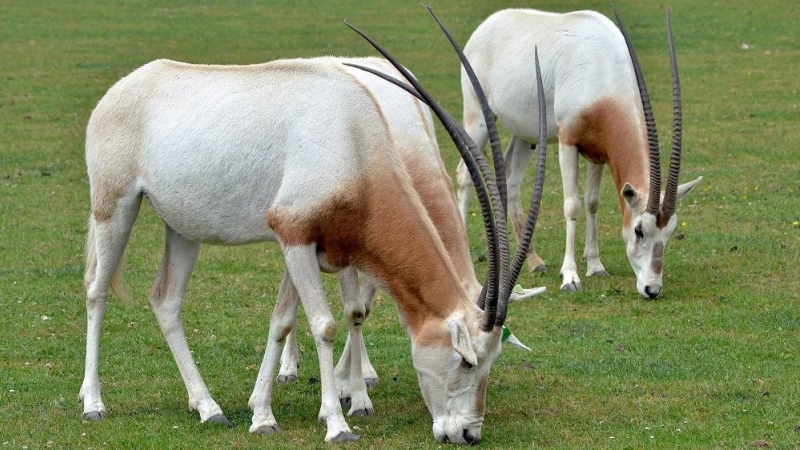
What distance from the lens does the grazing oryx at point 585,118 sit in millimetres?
10609

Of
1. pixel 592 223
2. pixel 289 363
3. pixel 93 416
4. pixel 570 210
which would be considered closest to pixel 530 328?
pixel 289 363

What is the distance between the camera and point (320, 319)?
7156 millimetres

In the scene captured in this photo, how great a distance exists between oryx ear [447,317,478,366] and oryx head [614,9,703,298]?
Answer: 4121mm

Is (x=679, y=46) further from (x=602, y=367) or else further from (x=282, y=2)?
(x=602, y=367)

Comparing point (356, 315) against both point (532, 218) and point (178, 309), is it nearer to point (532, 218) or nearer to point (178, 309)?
point (178, 309)

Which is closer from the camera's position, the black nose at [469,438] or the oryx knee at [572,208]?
the black nose at [469,438]

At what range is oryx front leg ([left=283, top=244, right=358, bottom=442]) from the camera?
23.2 ft

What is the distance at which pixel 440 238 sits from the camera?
23.3 ft

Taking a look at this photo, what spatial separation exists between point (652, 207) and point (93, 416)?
196 inches

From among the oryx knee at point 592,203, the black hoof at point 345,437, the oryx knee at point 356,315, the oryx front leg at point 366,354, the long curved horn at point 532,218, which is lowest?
the oryx knee at point 592,203

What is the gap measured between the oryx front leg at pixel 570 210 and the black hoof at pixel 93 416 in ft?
15.3

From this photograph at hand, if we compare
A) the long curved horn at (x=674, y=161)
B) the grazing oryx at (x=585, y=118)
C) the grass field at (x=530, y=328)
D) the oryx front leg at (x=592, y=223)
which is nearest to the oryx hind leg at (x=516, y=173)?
the grazing oryx at (x=585, y=118)

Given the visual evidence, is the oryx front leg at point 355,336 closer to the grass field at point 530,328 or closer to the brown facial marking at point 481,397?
the grass field at point 530,328

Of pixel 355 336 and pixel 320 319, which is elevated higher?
pixel 320 319
